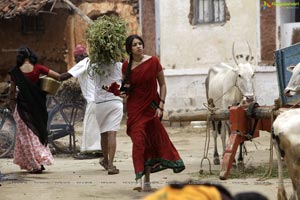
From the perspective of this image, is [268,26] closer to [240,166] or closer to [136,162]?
[240,166]

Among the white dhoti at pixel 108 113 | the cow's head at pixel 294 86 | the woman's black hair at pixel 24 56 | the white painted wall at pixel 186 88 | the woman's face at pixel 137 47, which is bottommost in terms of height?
the white painted wall at pixel 186 88

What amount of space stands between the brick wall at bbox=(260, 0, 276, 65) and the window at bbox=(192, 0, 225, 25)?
1.06 metres

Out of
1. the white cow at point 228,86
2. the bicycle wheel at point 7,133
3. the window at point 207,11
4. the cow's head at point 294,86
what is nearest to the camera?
the cow's head at point 294,86

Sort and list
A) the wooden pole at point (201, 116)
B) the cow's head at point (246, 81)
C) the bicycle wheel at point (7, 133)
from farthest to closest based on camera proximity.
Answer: the bicycle wheel at point (7, 133)
the cow's head at point (246, 81)
the wooden pole at point (201, 116)

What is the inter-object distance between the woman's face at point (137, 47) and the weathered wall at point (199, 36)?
10.3m

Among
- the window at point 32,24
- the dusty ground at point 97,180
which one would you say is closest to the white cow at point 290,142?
the dusty ground at point 97,180

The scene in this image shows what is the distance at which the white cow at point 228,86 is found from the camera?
38.3 feet

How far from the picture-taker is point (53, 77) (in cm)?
1110

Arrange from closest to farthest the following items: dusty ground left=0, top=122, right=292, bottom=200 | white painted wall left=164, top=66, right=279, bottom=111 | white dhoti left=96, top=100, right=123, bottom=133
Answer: dusty ground left=0, top=122, right=292, bottom=200 → white dhoti left=96, top=100, right=123, bottom=133 → white painted wall left=164, top=66, right=279, bottom=111

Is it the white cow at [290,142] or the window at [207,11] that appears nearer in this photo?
the white cow at [290,142]

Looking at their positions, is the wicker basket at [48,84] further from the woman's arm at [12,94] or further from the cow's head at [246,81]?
the cow's head at [246,81]

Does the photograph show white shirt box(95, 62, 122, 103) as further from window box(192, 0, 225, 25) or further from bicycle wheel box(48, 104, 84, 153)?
window box(192, 0, 225, 25)

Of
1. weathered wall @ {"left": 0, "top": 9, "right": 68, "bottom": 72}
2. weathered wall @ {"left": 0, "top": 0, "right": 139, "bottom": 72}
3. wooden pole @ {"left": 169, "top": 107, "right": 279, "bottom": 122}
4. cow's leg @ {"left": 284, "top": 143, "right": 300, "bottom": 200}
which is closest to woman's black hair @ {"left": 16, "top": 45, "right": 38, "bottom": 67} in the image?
wooden pole @ {"left": 169, "top": 107, "right": 279, "bottom": 122}

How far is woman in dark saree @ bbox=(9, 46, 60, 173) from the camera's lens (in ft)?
36.2
